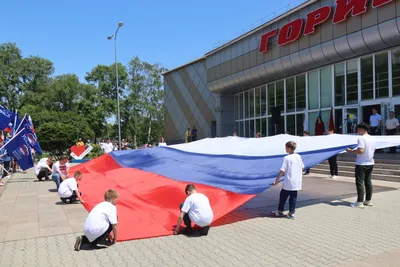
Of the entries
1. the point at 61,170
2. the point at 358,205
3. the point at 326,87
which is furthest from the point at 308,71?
the point at 61,170

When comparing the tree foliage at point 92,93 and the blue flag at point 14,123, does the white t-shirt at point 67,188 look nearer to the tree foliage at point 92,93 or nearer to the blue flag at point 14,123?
the blue flag at point 14,123

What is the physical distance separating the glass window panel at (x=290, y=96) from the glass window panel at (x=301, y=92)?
0.44 m

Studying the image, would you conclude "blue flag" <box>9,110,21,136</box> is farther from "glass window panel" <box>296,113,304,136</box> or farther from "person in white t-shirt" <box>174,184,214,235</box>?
"glass window panel" <box>296,113,304,136</box>

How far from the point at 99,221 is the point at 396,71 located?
1480 cm

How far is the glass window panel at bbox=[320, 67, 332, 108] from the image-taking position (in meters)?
19.0

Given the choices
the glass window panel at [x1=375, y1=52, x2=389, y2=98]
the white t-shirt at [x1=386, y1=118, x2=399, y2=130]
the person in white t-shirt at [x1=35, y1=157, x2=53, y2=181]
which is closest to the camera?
the person in white t-shirt at [x1=35, y1=157, x2=53, y2=181]

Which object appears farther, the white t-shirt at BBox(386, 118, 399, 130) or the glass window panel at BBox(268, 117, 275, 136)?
the glass window panel at BBox(268, 117, 275, 136)

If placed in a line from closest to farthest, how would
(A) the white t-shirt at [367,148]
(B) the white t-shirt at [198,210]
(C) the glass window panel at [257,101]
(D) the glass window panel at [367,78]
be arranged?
(B) the white t-shirt at [198,210], (A) the white t-shirt at [367,148], (D) the glass window panel at [367,78], (C) the glass window panel at [257,101]

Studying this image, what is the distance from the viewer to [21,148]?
45.1 feet

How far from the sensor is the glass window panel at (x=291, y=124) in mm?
21806

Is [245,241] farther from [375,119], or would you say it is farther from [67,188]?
[375,119]

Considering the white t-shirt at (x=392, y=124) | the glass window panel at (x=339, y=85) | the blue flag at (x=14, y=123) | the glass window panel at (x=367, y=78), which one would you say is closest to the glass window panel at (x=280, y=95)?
the glass window panel at (x=339, y=85)

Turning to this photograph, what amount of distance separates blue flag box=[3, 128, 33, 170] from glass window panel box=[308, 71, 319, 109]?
1475cm

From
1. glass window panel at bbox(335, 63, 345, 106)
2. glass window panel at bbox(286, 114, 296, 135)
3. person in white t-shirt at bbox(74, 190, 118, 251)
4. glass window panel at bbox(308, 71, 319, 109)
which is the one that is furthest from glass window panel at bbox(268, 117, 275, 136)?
person in white t-shirt at bbox(74, 190, 118, 251)
